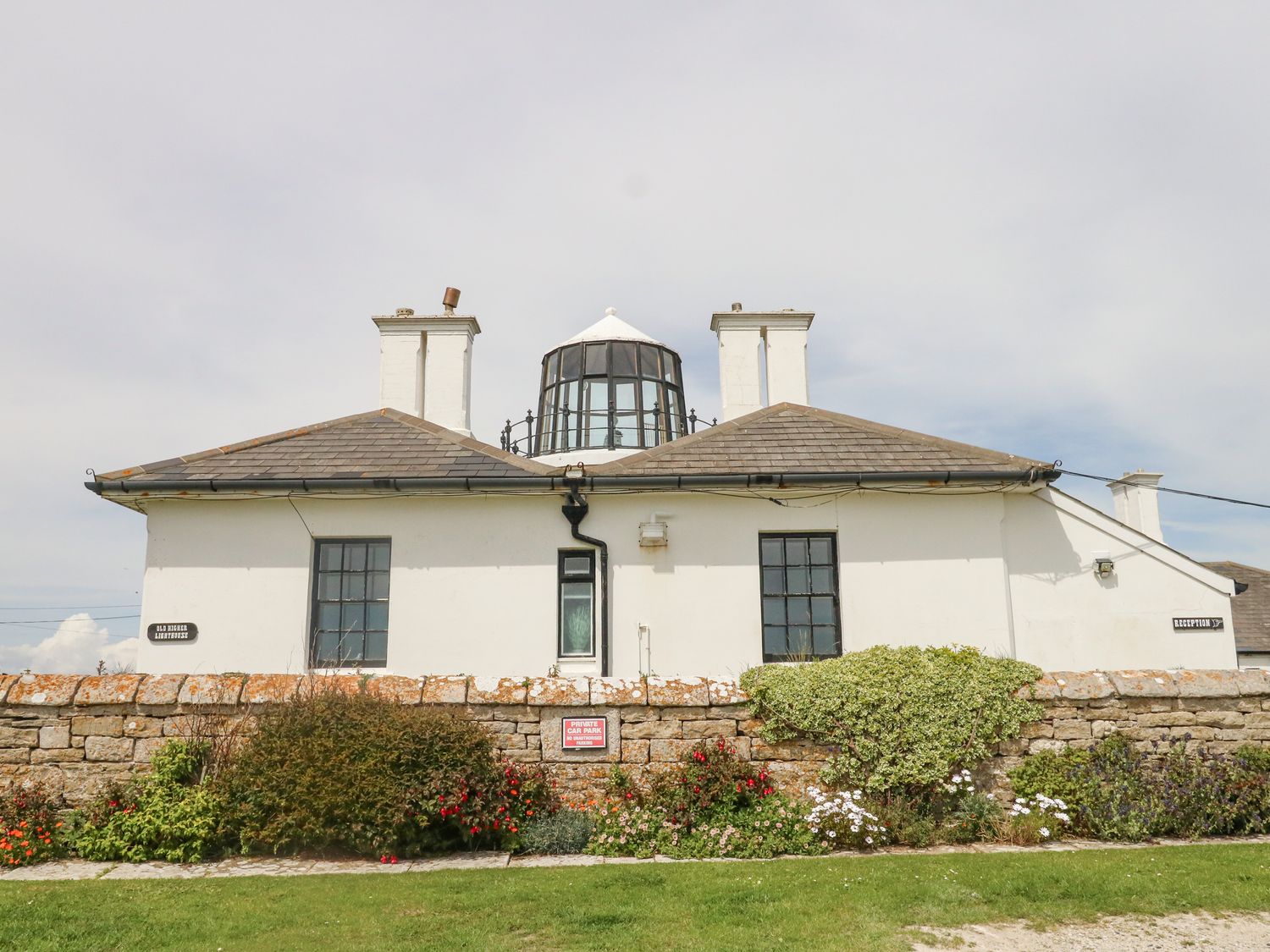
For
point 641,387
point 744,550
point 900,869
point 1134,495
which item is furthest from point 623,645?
point 1134,495

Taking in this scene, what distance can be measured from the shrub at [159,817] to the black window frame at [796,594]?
6110 millimetres

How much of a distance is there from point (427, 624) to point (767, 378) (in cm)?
625

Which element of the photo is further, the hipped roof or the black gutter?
the hipped roof

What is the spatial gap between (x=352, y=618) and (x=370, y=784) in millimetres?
4054

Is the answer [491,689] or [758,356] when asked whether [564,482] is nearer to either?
[491,689]

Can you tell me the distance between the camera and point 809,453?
11961mm

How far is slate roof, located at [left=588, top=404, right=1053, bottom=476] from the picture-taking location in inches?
454

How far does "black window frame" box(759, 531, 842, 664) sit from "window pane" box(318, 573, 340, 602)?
508 cm

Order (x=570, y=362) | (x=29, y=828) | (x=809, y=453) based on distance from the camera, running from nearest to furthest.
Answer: (x=29, y=828) → (x=809, y=453) → (x=570, y=362)

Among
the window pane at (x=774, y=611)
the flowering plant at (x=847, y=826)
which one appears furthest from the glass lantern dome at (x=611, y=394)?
the flowering plant at (x=847, y=826)

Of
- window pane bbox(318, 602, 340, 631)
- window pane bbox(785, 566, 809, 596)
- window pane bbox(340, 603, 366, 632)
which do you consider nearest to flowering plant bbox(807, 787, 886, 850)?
window pane bbox(785, 566, 809, 596)

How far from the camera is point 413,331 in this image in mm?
14312

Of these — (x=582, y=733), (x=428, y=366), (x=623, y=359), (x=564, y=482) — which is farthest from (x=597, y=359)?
(x=582, y=733)

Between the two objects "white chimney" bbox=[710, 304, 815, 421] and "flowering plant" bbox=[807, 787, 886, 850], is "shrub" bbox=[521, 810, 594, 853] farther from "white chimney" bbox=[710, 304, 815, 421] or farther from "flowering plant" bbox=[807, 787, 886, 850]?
"white chimney" bbox=[710, 304, 815, 421]
